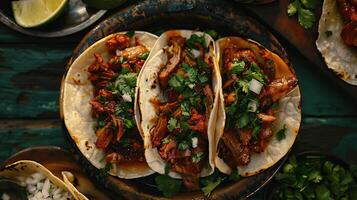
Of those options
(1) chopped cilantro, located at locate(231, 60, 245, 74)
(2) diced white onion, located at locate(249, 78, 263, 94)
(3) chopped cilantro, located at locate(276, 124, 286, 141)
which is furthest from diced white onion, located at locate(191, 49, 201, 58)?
(3) chopped cilantro, located at locate(276, 124, 286, 141)

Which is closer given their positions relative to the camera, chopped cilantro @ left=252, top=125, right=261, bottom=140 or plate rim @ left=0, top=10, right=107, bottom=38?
chopped cilantro @ left=252, top=125, right=261, bottom=140

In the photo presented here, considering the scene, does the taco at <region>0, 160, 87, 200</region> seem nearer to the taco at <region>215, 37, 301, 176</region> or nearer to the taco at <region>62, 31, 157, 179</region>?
the taco at <region>62, 31, 157, 179</region>

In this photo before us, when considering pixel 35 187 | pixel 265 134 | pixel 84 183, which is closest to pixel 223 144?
pixel 265 134

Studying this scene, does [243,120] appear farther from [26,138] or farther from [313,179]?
[26,138]

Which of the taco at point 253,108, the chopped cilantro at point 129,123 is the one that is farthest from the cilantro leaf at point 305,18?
the chopped cilantro at point 129,123

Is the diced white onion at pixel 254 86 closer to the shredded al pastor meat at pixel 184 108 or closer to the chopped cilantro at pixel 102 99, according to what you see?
the shredded al pastor meat at pixel 184 108

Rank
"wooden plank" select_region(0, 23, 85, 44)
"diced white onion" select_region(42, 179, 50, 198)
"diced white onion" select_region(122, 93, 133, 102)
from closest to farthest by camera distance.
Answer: "diced white onion" select_region(122, 93, 133, 102)
"diced white onion" select_region(42, 179, 50, 198)
"wooden plank" select_region(0, 23, 85, 44)
